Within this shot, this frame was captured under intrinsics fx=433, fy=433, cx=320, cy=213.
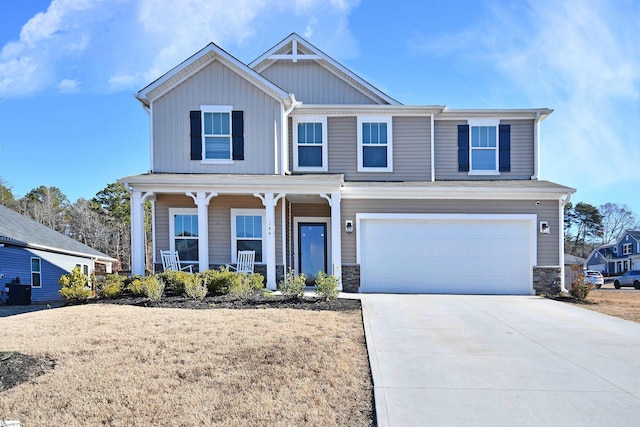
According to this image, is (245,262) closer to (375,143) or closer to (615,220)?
(375,143)

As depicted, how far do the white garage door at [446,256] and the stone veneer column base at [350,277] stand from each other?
1.00 feet

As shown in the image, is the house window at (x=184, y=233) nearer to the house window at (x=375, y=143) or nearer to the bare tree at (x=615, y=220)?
the house window at (x=375, y=143)

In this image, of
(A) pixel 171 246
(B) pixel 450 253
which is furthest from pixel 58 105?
(B) pixel 450 253

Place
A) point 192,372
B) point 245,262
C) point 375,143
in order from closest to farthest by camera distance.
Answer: point 192,372 → point 245,262 → point 375,143

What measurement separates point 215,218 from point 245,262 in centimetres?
158

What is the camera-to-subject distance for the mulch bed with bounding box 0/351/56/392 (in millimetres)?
4537

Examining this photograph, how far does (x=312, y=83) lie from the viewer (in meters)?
14.7

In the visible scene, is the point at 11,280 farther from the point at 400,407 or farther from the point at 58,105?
the point at 400,407

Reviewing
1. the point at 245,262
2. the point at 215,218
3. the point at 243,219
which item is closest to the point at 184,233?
the point at 215,218

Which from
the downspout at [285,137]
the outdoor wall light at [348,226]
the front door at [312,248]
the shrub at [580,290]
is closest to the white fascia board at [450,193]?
the outdoor wall light at [348,226]

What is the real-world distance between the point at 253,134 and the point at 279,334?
7273 mm

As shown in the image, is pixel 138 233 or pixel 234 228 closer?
pixel 138 233

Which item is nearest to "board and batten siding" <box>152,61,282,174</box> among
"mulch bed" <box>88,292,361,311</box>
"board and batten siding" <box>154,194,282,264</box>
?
"board and batten siding" <box>154,194,282,264</box>

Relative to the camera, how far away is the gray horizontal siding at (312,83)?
14.6m
